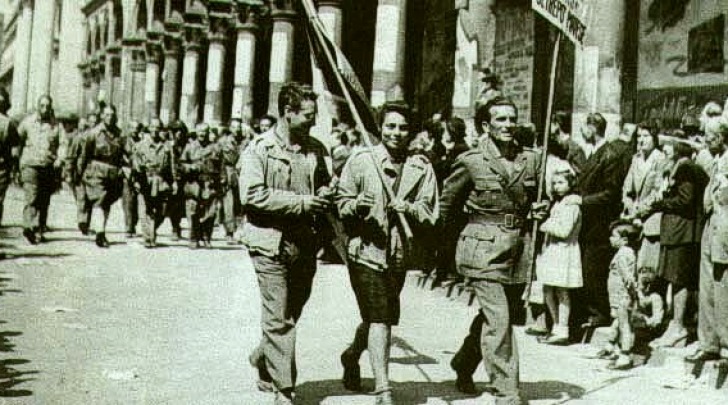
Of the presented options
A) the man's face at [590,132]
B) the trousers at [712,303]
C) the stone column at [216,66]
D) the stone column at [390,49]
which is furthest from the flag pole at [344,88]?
the stone column at [216,66]

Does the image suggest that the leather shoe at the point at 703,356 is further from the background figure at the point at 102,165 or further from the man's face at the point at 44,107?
the man's face at the point at 44,107

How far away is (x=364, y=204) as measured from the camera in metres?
5.80

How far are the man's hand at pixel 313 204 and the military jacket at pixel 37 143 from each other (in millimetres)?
9020

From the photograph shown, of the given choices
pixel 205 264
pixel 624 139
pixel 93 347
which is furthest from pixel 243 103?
pixel 93 347

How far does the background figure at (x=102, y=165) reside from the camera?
14586 millimetres

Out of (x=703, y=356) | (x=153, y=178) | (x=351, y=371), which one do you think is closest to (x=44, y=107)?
(x=153, y=178)

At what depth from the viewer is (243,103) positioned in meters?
23.9

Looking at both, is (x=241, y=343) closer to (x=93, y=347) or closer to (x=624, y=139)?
(x=93, y=347)

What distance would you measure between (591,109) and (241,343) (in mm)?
5890

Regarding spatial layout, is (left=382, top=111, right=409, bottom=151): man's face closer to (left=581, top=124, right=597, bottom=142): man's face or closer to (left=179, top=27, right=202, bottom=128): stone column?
(left=581, top=124, right=597, bottom=142): man's face

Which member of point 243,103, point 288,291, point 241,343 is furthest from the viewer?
point 243,103

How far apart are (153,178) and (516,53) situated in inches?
237

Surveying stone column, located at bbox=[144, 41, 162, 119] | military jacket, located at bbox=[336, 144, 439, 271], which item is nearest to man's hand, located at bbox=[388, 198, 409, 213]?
military jacket, located at bbox=[336, 144, 439, 271]

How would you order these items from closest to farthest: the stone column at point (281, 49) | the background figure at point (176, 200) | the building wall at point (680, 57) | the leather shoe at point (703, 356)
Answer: the leather shoe at point (703, 356) < the building wall at point (680, 57) < the background figure at point (176, 200) < the stone column at point (281, 49)
